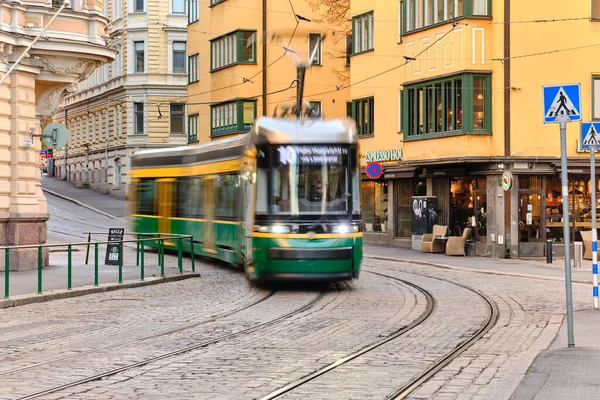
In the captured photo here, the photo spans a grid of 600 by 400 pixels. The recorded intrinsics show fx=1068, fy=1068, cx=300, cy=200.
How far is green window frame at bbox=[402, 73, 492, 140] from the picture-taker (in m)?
35.0

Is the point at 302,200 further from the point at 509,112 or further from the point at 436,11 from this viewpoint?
the point at 436,11

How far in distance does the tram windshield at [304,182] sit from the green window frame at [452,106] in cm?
1603

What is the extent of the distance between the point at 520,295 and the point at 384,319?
5.51 metres

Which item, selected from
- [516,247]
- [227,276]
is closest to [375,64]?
[516,247]

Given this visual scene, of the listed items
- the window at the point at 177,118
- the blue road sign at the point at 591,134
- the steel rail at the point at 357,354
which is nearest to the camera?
the steel rail at the point at 357,354

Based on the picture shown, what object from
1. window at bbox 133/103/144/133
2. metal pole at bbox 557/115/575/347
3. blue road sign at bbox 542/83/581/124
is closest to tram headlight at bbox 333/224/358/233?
blue road sign at bbox 542/83/581/124

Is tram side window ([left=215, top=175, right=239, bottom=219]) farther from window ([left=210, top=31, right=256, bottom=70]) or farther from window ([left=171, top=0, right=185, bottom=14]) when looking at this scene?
window ([left=171, top=0, right=185, bottom=14])

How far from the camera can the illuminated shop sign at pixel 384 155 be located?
40.0 metres


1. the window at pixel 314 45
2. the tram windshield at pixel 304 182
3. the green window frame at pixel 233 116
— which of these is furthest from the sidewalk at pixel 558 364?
the window at pixel 314 45

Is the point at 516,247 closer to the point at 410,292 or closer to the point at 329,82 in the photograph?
the point at 410,292

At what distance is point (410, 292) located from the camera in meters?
20.6

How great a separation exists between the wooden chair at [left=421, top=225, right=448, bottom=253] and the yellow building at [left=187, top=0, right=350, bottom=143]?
14218 mm

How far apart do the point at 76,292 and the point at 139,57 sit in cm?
5245

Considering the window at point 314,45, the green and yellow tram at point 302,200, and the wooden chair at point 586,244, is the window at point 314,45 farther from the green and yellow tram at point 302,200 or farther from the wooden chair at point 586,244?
the green and yellow tram at point 302,200
